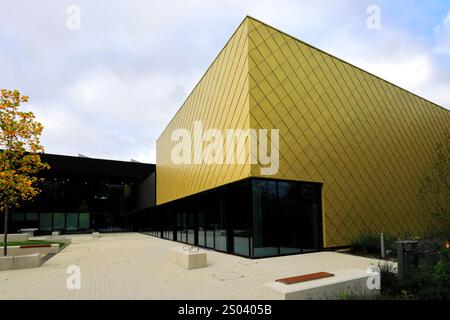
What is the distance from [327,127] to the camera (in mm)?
16344

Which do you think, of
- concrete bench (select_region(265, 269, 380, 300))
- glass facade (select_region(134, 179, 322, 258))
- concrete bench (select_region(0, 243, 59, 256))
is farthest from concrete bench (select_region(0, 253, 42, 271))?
concrete bench (select_region(265, 269, 380, 300))

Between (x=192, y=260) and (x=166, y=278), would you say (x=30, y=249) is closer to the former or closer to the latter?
(x=192, y=260)

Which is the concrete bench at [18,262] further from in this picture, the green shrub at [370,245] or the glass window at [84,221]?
the glass window at [84,221]

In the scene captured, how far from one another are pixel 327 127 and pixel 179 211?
540 inches

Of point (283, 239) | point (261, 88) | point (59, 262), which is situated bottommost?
point (59, 262)

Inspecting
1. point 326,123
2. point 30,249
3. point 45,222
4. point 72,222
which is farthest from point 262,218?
point 45,222

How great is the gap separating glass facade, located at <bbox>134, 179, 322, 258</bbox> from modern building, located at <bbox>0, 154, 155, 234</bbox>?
19835 mm

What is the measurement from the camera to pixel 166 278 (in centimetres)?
931

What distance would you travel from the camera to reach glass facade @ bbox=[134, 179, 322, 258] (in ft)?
42.6

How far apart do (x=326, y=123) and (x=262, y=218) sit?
696 centimetres

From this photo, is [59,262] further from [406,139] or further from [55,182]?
[55,182]
